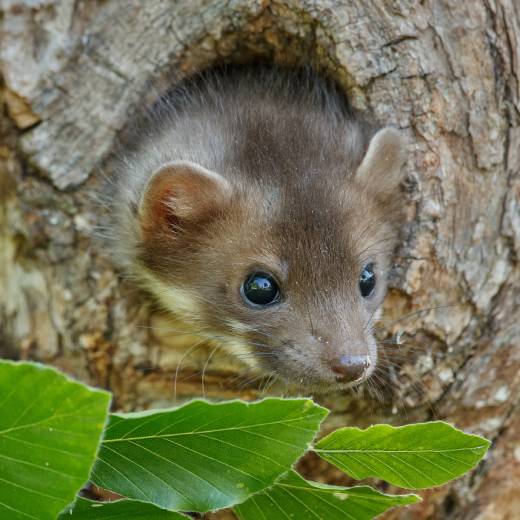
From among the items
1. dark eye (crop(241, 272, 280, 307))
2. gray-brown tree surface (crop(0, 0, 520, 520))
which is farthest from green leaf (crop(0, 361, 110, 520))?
gray-brown tree surface (crop(0, 0, 520, 520))

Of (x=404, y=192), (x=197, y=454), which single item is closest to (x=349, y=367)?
(x=404, y=192)

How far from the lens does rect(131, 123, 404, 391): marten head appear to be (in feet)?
10.6

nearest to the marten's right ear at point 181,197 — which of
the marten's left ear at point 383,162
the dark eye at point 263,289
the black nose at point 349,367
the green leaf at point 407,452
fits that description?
the dark eye at point 263,289

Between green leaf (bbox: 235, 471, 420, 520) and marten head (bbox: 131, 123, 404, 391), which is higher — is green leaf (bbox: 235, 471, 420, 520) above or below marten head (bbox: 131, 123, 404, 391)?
below

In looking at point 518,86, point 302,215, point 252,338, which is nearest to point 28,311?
point 252,338

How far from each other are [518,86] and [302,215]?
1062 millimetres

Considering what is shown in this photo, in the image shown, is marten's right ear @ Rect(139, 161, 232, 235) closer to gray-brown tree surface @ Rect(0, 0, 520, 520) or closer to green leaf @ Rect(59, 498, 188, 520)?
gray-brown tree surface @ Rect(0, 0, 520, 520)

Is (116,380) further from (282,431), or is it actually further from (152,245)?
(282,431)

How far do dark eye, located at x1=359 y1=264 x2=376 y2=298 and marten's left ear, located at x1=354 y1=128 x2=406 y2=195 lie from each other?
0.35 m

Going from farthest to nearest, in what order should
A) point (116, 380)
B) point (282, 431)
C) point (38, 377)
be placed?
point (116, 380) → point (282, 431) → point (38, 377)

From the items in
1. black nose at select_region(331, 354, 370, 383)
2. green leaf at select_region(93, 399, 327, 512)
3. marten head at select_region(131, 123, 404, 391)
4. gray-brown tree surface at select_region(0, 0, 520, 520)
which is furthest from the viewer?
gray-brown tree surface at select_region(0, 0, 520, 520)

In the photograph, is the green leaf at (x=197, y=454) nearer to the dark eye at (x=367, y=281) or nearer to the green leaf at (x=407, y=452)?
the green leaf at (x=407, y=452)

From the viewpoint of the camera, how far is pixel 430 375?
3.61 meters

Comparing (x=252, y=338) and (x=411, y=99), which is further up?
(x=411, y=99)
